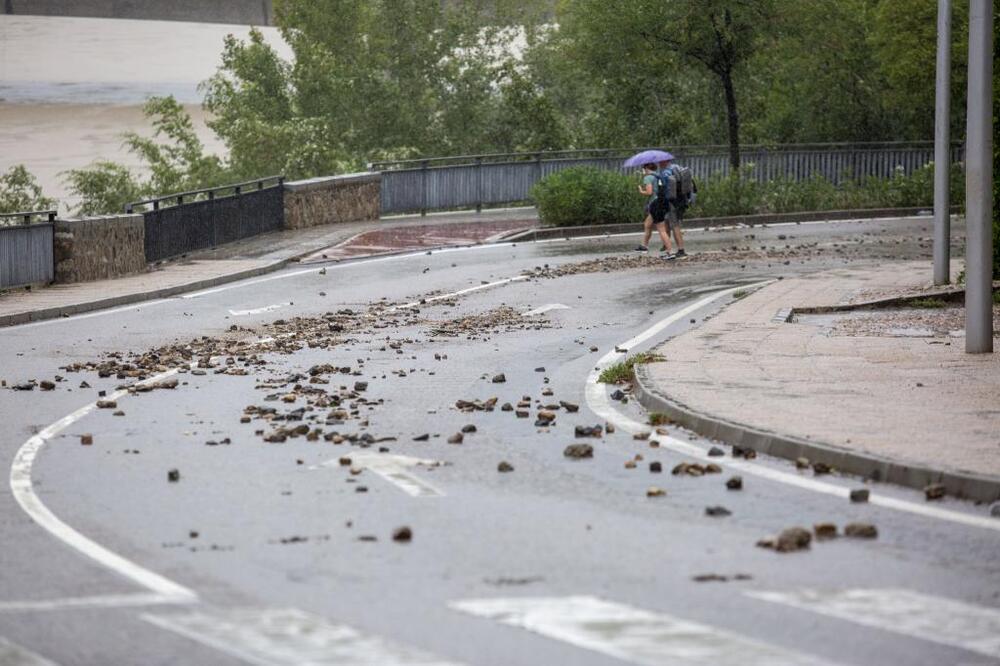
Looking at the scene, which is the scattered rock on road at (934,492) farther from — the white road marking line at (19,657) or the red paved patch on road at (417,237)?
the red paved patch on road at (417,237)

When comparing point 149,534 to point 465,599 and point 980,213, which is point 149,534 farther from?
point 980,213

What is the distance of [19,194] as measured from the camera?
4891 cm

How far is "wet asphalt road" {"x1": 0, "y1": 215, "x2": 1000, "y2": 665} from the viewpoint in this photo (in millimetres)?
6750

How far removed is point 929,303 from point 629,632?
15.1 metres

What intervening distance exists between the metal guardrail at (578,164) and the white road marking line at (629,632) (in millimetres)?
30767

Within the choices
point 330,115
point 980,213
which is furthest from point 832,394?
point 330,115

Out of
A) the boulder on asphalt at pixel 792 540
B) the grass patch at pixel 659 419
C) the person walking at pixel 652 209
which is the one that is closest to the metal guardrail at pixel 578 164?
the person walking at pixel 652 209

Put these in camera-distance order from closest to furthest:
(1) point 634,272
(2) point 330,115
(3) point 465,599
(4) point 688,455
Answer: (3) point 465,599 → (4) point 688,455 → (1) point 634,272 → (2) point 330,115

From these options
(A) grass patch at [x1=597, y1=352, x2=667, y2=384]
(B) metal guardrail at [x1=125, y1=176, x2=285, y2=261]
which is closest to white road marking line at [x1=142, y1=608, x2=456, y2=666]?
(A) grass patch at [x1=597, y1=352, x2=667, y2=384]

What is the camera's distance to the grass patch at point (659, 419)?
12586 millimetres

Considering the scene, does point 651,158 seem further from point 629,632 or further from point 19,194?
point 19,194

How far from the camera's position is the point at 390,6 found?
59.9 metres

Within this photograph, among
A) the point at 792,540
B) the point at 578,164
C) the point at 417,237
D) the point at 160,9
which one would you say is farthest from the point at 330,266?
the point at 160,9

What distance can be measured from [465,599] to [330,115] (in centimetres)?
4836
